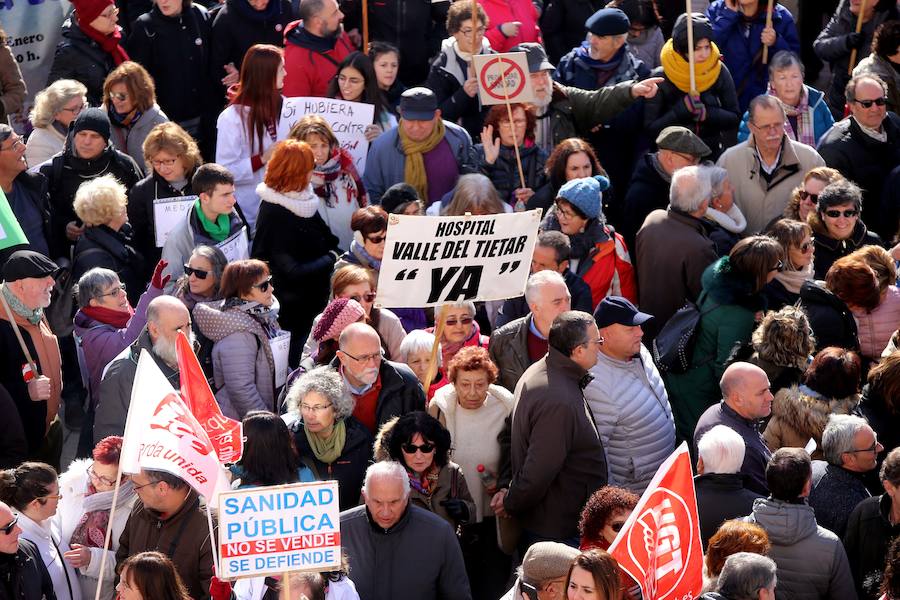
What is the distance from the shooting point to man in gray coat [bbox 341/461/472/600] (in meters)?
7.22

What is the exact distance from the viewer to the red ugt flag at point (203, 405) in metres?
7.34

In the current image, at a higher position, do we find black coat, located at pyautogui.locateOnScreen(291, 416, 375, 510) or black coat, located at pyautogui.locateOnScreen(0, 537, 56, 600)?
black coat, located at pyautogui.locateOnScreen(0, 537, 56, 600)

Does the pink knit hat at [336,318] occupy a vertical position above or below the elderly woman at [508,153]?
Result: above

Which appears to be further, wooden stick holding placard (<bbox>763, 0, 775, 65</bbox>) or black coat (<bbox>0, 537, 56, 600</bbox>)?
wooden stick holding placard (<bbox>763, 0, 775, 65</bbox>)

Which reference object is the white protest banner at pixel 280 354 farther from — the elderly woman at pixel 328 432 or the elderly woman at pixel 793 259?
the elderly woman at pixel 793 259

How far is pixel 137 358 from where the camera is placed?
8.27 m

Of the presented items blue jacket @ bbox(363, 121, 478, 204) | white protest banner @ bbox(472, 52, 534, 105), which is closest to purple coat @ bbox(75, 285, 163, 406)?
blue jacket @ bbox(363, 121, 478, 204)

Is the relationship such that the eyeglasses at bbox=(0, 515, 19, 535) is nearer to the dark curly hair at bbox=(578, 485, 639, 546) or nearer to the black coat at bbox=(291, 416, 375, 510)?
the black coat at bbox=(291, 416, 375, 510)

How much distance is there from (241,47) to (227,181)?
8.98ft

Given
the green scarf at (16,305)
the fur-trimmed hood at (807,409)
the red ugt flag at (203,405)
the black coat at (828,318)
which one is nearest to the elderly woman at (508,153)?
the black coat at (828,318)

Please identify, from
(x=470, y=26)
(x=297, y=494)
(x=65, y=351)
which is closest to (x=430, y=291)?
(x=297, y=494)

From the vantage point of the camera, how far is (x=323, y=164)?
10.4 meters

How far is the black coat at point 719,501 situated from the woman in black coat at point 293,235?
3.40m

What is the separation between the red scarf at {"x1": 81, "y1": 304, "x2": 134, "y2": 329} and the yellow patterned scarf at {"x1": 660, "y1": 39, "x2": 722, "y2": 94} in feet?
14.3
